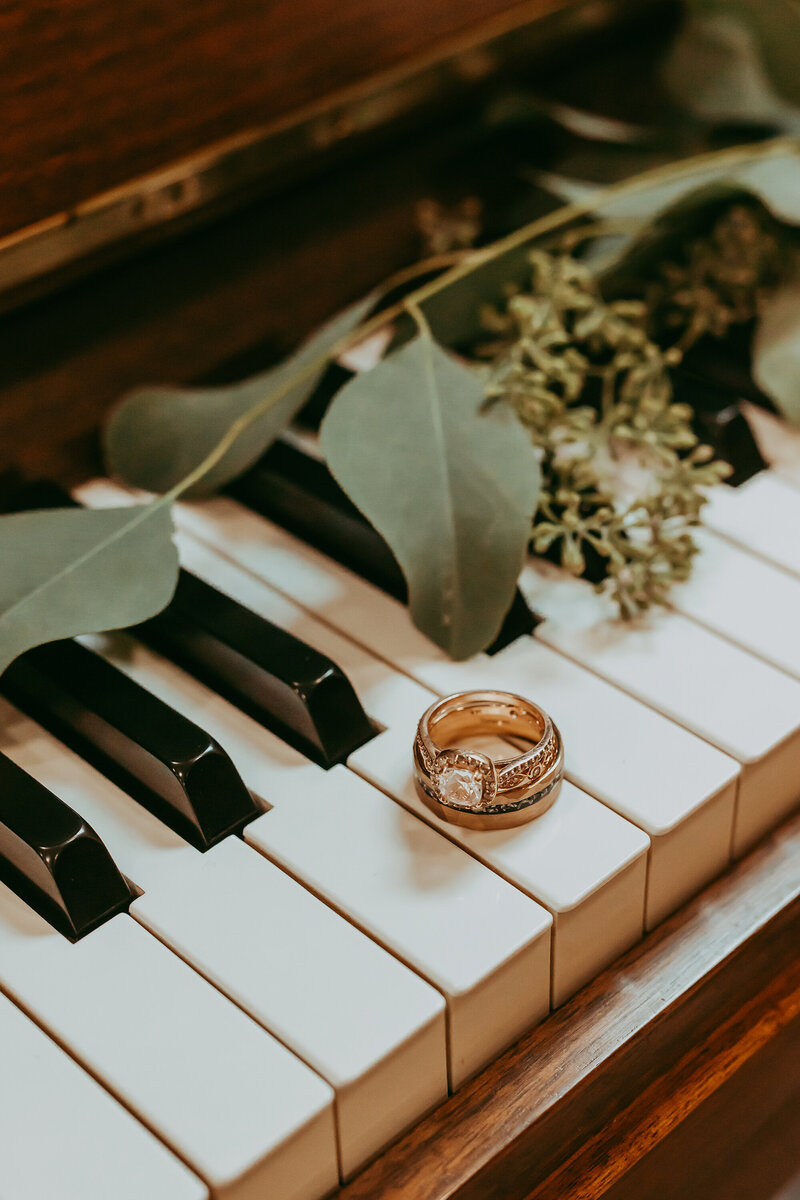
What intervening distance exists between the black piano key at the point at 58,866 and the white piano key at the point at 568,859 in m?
0.18

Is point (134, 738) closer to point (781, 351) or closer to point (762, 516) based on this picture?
point (762, 516)

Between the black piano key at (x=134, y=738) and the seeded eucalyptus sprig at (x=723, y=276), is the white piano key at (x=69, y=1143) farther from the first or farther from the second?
the seeded eucalyptus sprig at (x=723, y=276)

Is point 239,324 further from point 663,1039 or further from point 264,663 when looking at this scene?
point 663,1039

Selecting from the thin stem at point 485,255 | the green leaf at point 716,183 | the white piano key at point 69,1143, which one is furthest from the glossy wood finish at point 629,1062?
the green leaf at point 716,183

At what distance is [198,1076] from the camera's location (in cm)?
67

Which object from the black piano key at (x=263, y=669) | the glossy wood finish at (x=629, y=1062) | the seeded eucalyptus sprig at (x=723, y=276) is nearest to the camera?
the glossy wood finish at (x=629, y=1062)

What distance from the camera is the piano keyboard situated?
0.67 metres

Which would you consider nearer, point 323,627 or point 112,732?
point 112,732

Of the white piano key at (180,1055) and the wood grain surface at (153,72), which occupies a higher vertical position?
the wood grain surface at (153,72)

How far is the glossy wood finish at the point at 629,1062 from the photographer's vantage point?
73 centimetres

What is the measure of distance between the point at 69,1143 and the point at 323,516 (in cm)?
54

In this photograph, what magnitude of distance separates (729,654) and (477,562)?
0.63 feet

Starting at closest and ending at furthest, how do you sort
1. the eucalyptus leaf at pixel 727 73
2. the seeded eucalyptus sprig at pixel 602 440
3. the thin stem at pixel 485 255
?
A: the seeded eucalyptus sprig at pixel 602 440, the thin stem at pixel 485 255, the eucalyptus leaf at pixel 727 73

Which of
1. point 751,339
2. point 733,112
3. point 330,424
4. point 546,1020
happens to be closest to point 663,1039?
point 546,1020
